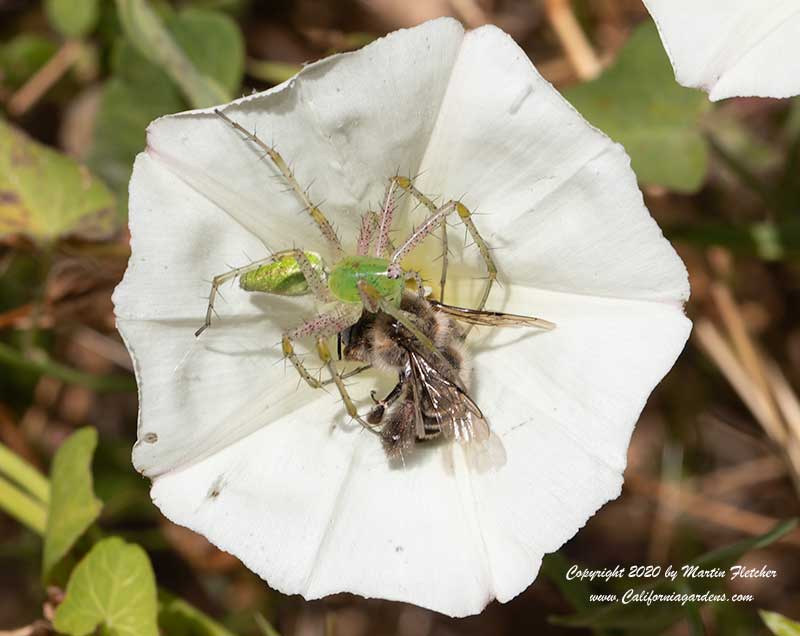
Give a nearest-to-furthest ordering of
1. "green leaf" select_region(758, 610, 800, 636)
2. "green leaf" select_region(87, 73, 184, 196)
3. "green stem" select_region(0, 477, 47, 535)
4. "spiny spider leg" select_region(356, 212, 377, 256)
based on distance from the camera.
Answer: "green leaf" select_region(758, 610, 800, 636)
"spiny spider leg" select_region(356, 212, 377, 256)
"green stem" select_region(0, 477, 47, 535)
"green leaf" select_region(87, 73, 184, 196)

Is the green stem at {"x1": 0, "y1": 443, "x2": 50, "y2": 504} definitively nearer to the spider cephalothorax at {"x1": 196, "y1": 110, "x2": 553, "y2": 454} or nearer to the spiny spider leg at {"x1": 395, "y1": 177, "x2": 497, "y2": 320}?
the spider cephalothorax at {"x1": 196, "y1": 110, "x2": 553, "y2": 454}

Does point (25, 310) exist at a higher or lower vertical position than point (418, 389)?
lower

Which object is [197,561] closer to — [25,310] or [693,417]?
[25,310]

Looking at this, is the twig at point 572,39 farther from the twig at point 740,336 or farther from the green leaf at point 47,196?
the green leaf at point 47,196

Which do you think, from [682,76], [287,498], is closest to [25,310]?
[287,498]

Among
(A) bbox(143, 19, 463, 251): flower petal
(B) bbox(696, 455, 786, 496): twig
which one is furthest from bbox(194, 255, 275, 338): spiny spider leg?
(B) bbox(696, 455, 786, 496): twig

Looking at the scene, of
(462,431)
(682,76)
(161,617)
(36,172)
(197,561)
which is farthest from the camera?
(197,561)
